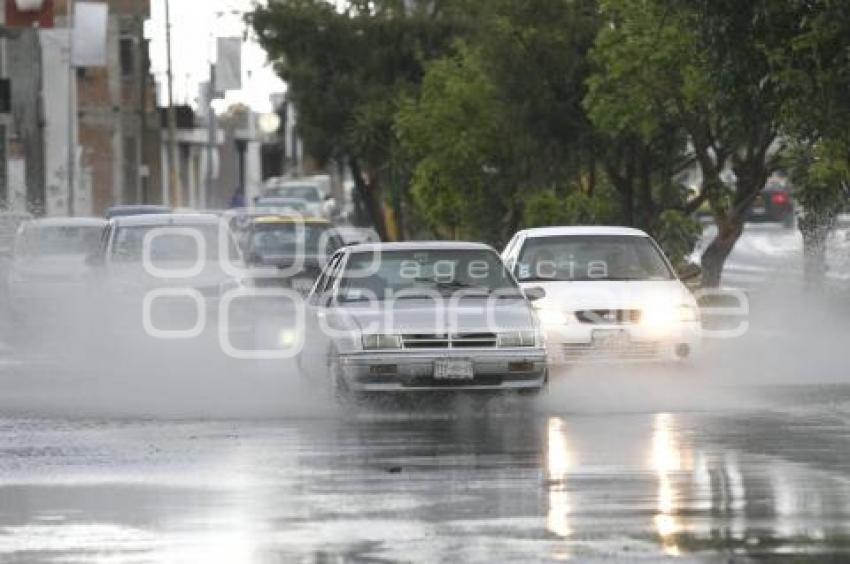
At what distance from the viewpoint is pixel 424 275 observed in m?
21.5

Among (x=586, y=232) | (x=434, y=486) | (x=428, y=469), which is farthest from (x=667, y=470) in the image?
(x=586, y=232)

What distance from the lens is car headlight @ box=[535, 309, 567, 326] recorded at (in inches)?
887

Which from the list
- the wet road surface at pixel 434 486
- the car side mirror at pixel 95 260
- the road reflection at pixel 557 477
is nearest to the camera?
the wet road surface at pixel 434 486

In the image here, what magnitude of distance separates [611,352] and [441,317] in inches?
112

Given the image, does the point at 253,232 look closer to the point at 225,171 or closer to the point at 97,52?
the point at 97,52

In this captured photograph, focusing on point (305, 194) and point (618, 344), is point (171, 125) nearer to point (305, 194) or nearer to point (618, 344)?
point (305, 194)

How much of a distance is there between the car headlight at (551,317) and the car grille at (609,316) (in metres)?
0.14

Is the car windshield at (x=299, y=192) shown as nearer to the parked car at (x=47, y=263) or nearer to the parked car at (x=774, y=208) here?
the parked car at (x=774, y=208)

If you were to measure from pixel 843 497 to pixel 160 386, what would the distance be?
11260mm

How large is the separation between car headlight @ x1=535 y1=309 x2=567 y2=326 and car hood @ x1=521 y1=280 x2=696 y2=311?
0.05 metres

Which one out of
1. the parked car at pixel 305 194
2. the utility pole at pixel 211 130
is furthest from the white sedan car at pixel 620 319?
the parked car at pixel 305 194

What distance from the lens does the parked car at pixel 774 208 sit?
85.2m

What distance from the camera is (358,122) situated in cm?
5478

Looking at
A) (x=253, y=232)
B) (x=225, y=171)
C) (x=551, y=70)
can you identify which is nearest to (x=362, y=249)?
(x=551, y=70)
